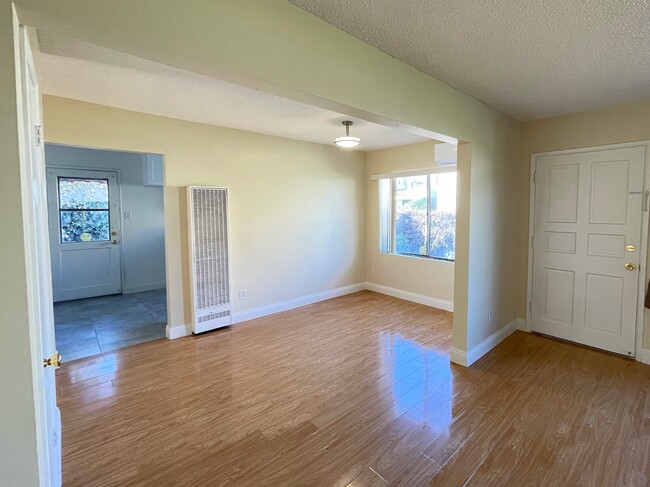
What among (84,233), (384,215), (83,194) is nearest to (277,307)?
(384,215)

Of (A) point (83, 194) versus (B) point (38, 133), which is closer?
(B) point (38, 133)

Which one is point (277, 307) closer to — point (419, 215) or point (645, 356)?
point (419, 215)

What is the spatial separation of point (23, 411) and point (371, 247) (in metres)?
5.13

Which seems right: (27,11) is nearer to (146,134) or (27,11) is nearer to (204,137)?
(146,134)

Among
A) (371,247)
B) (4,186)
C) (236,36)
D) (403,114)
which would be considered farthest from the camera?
(371,247)

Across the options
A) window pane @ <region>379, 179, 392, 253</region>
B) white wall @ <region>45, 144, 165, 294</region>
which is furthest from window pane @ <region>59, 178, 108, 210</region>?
window pane @ <region>379, 179, 392, 253</region>

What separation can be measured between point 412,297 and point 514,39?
3823 mm

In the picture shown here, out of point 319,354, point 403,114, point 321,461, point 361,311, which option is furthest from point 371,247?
point 321,461

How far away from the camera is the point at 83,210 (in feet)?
18.2

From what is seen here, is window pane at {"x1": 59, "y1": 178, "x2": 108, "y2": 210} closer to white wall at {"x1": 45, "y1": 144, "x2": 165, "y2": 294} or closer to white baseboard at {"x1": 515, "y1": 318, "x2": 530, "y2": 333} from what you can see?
white wall at {"x1": 45, "y1": 144, "x2": 165, "y2": 294}

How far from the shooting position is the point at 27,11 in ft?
3.40

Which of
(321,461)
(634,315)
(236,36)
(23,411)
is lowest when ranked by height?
(321,461)

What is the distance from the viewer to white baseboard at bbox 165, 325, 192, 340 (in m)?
3.75

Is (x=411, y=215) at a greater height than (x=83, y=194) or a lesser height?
lesser
